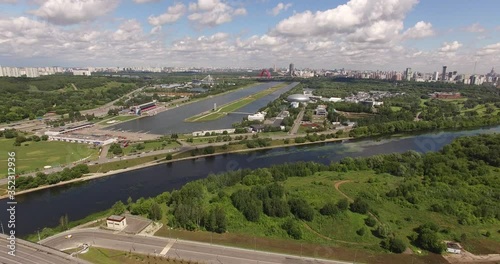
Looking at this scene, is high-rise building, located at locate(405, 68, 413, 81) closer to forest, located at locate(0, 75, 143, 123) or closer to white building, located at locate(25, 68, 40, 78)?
forest, located at locate(0, 75, 143, 123)

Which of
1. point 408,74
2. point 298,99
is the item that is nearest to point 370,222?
point 298,99

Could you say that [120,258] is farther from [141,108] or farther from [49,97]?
[49,97]

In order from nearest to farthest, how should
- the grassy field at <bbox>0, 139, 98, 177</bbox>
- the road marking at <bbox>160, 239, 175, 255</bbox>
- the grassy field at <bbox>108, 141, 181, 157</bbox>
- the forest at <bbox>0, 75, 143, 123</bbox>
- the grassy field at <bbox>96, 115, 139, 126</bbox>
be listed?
the road marking at <bbox>160, 239, 175, 255</bbox> < the grassy field at <bbox>0, 139, 98, 177</bbox> < the grassy field at <bbox>108, 141, 181, 157</bbox> < the grassy field at <bbox>96, 115, 139, 126</bbox> < the forest at <bbox>0, 75, 143, 123</bbox>

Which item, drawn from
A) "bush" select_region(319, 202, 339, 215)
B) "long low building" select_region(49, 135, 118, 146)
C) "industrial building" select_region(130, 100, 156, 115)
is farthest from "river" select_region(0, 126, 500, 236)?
"industrial building" select_region(130, 100, 156, 115)

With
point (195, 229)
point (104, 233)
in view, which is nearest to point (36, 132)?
point (104, 233)

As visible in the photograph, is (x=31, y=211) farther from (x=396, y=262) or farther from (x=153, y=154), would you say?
(x=396, y=262)

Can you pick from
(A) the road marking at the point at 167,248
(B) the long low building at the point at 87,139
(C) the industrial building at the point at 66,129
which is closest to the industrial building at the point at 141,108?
(C) the industrial building at the point at 66,129
